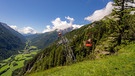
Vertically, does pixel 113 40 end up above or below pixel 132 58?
above

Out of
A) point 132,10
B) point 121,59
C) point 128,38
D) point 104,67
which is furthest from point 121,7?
point 104,67

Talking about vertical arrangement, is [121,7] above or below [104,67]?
above

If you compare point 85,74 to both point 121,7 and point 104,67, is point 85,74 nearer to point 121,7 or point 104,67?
point 104,67

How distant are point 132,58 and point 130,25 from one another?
23.6 meters

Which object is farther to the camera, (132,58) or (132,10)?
(132,10)

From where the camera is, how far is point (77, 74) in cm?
2100

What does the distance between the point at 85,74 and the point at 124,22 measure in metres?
28.7

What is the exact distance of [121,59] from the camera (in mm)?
23875

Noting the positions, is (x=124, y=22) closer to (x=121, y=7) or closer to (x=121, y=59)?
(x=121, y=7)

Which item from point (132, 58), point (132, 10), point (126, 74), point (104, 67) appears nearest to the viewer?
point (126, 74)

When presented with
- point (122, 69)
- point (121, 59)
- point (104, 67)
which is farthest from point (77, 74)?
point (121, 59)

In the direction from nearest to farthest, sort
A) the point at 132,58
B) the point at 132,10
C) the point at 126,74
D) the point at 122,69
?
1. the point at 126,74
2. the point at 122,69
3. the point at 132,58
4. the point at 132,10

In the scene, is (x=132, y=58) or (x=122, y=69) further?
(x=132, y=58)

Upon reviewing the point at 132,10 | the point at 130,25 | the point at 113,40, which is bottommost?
the point at 113,40
